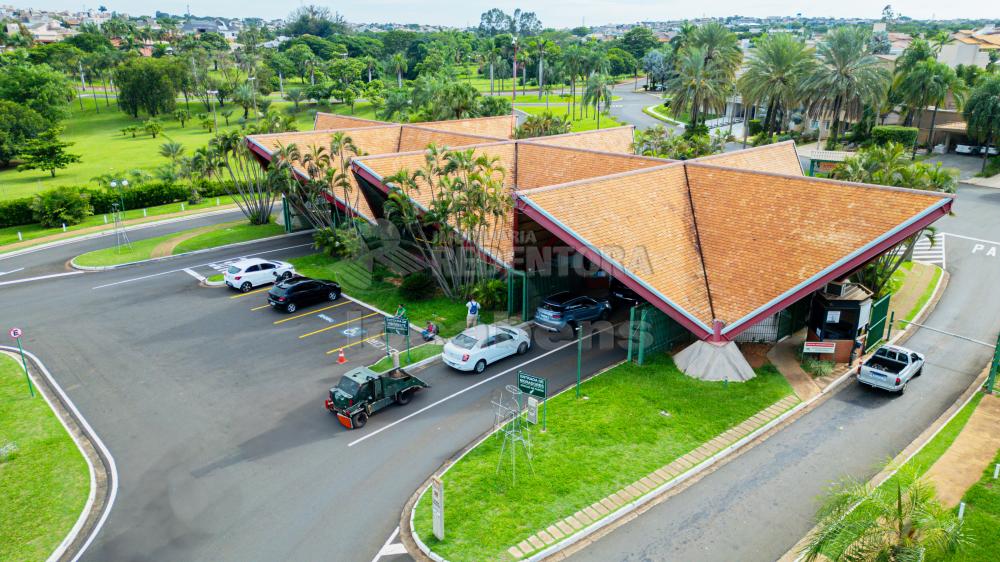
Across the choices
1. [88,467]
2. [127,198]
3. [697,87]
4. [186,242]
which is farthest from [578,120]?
[88,467]

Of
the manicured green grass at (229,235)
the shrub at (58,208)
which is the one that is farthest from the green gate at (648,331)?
the shrub at (58,208)

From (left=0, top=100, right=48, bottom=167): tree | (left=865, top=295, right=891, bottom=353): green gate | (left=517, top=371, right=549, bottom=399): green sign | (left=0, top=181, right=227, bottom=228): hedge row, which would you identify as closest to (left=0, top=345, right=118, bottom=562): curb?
(left=517, top=371, right=549, bottom=399): green sign

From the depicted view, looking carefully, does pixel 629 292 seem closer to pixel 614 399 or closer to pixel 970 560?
pixel 614 399

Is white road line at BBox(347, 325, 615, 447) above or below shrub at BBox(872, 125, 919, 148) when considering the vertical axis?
below

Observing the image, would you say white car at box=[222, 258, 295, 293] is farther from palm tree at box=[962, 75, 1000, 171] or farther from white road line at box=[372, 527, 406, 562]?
palm tree at box=[962, 75, 1000, 171]

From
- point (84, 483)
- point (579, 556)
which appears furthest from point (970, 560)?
point (84, 483)

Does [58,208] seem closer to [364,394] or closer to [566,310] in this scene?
[364,394]
